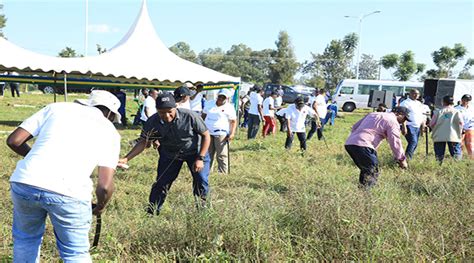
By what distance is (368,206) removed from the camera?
3721mm

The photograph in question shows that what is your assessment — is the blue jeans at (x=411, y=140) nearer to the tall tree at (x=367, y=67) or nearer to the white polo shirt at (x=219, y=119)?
the white polo shirt at (x=219, y=119)

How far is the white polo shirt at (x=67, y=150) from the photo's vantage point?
2572 mm

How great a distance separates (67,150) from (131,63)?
11.3 meters

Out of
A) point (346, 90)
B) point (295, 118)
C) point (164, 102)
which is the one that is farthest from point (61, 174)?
point (346, 90)

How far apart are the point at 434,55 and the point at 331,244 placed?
43.8 m

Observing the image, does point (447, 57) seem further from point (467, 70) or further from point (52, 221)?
point (52, 221)

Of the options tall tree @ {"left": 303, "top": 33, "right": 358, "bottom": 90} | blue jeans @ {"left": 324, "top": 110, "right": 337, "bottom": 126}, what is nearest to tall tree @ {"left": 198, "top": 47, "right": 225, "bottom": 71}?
tall tree @ {"left": 303, "top": 33, "right": 358, "bottom": 90}

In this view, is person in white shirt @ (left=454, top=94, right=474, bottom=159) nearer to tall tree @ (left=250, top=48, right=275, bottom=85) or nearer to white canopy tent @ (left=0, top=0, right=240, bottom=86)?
white canopy tent @ (left=0, top=0, right=240, bottom=86)

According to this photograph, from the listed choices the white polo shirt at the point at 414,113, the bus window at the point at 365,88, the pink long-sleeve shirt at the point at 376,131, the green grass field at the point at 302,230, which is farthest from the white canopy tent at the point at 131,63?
the bus window at the point at 365,88

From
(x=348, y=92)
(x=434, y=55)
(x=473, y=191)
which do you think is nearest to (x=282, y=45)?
(x=434, y=55)

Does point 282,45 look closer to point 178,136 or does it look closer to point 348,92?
point 348,92

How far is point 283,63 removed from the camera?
207 ft

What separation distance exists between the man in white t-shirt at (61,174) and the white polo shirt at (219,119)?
4.23 meters

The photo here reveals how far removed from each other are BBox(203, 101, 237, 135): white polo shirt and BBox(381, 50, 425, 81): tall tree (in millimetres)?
40380
